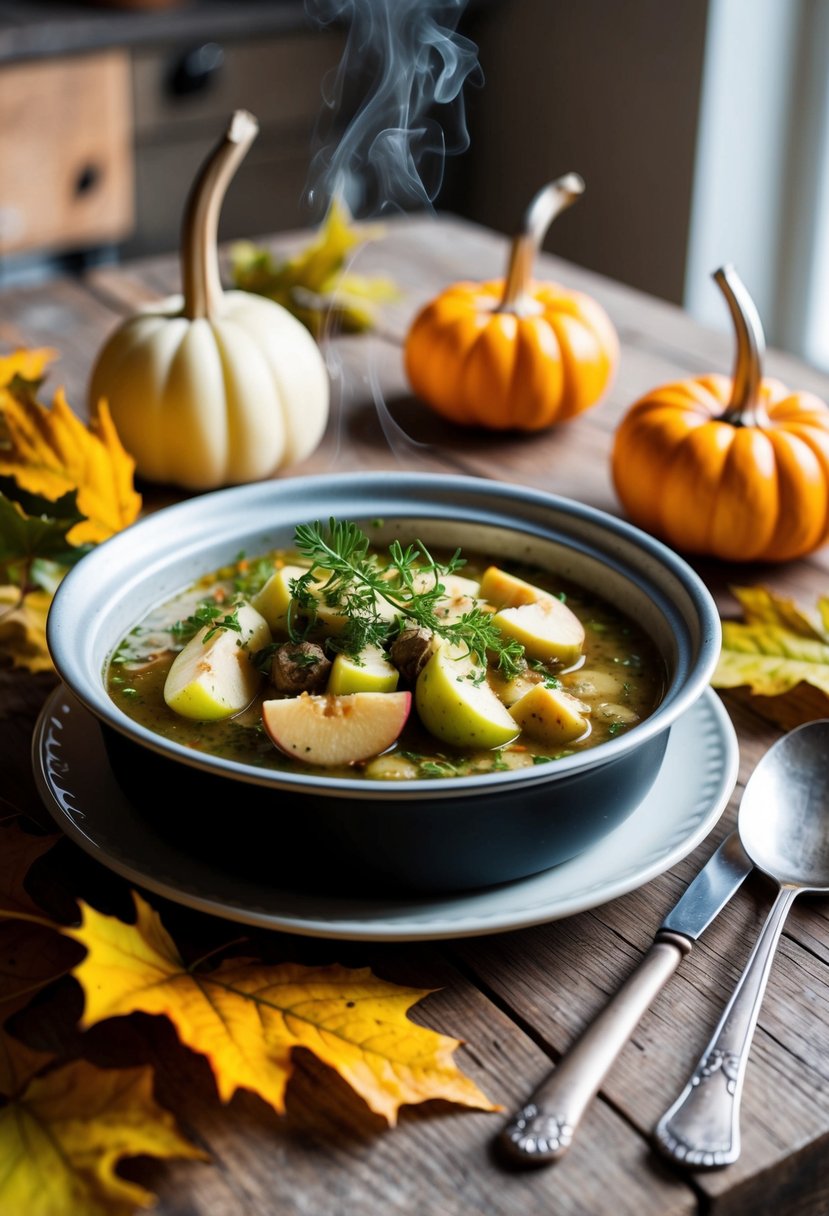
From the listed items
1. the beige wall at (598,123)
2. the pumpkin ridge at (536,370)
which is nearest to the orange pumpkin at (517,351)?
the pumpkin ridge at (536,370)

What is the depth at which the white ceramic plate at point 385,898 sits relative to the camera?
0.90m

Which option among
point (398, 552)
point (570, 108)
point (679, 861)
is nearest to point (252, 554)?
point (398, 552)

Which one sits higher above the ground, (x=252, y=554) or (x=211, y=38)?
(x=211, y=38)

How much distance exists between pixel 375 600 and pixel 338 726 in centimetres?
14

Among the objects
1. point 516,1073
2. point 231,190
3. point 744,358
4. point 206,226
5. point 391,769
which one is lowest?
point 231,190

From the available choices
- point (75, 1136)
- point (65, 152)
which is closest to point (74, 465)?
point (75, 1136)

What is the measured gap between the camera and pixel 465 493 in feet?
4.25

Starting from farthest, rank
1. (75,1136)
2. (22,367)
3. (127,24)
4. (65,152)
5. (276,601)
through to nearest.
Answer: (65,152)
(127,24)
(22,367)
(276,601)
(75,1136)

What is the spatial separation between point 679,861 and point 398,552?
1.16 ft

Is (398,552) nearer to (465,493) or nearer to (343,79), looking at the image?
(465,493)

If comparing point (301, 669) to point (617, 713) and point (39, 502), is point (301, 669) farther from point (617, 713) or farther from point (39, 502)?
point (39, 502)

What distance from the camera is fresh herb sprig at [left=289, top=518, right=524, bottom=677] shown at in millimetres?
1059

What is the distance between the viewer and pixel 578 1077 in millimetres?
814

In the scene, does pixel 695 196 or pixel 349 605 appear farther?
pixel 695 196
